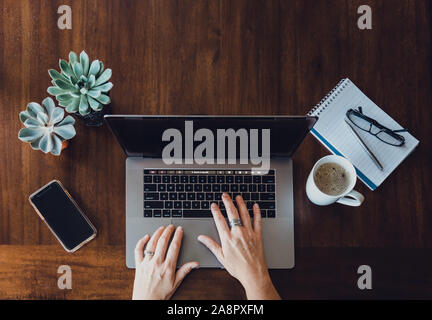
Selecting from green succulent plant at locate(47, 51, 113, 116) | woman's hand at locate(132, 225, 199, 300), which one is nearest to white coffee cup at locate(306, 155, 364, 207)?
woman's hand at locate(132, 225, 199, 300)

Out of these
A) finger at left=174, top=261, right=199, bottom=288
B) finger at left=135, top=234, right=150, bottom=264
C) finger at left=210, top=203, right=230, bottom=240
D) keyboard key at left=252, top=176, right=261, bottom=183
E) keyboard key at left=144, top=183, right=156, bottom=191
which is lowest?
finger at left=174, top=261, right=199, bottom=288

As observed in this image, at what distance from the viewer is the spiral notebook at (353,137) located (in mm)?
970

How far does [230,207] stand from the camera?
946 millimetres

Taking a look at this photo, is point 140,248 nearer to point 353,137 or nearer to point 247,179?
point 247,179

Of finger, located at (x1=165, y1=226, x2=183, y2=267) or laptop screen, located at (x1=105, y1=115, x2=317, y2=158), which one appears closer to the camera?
laptop screen, located at (x1=105, y1=115, x2=317, y2=158)

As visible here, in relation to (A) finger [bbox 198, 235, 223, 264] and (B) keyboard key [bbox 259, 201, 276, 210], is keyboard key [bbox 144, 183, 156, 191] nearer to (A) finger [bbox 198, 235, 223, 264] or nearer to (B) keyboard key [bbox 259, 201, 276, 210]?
(A) finger [bbox 198, 235, 223, 264]

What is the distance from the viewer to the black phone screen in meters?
0.94

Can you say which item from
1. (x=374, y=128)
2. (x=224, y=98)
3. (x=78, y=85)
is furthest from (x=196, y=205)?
(x=374, y=128)

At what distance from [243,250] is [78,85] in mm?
573

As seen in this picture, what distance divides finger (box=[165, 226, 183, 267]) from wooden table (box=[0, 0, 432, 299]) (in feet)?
0.23

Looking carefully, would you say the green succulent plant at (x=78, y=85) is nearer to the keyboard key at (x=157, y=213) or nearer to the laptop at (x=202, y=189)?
the laptop at (x=202, y=189)

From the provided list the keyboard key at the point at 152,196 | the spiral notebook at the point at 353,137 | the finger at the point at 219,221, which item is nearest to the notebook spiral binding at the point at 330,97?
the spiral notebook at the point at 353,137
